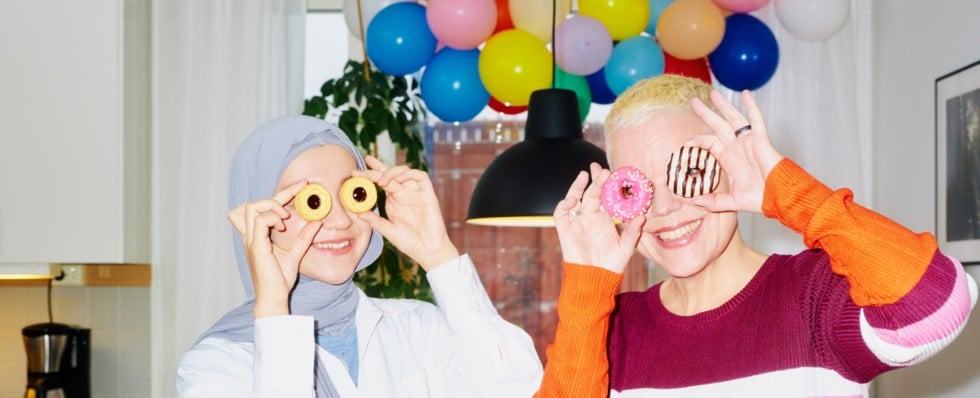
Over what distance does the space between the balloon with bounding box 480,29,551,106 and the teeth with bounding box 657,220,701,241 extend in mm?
1389

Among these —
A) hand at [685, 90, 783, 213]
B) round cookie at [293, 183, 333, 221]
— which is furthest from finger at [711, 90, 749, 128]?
round cookie at [293, 183, 333, 221]

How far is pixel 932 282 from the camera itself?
1.14 m

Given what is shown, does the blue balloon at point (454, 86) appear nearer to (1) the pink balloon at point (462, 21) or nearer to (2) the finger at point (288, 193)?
(1) the pink balloon at point (462, 21)

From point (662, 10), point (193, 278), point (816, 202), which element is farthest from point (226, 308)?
point (816, 202)

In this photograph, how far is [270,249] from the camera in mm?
1600

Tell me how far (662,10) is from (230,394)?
2124 millimetres

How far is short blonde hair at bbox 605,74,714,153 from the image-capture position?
4.95 ft

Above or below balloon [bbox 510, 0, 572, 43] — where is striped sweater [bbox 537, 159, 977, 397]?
below

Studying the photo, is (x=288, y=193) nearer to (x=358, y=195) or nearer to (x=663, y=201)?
(x=358, y=195)

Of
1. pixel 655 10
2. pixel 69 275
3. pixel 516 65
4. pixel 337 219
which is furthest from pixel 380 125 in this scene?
pixel 337 219

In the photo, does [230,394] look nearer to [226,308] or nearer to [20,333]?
[226,308]

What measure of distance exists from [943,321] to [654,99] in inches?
22.4

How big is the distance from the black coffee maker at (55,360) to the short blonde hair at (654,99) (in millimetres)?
2783

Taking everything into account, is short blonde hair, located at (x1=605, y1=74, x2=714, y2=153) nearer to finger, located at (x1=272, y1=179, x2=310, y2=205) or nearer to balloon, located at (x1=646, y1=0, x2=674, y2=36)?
finger, located at (x1=272, y1=179, x2=310, y2=205)
